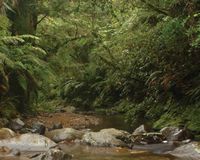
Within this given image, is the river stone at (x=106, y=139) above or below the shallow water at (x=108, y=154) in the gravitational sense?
above

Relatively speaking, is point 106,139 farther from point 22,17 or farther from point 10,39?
point 22,17

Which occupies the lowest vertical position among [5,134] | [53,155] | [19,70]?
[53,155]

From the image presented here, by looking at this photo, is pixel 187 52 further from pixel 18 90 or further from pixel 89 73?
pixel 89 73

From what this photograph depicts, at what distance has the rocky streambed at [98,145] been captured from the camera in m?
9.05

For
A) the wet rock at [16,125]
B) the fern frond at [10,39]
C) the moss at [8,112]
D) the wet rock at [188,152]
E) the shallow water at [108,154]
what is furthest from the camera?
the moss at [8,112]

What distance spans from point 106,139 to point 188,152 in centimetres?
233

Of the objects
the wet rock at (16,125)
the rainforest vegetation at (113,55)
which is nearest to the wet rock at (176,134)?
the rainforest vegetation at (113,55)

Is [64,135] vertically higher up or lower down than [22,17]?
lower down

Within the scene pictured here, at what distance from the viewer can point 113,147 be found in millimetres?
10453

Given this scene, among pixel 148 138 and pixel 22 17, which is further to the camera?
pixel 22 17

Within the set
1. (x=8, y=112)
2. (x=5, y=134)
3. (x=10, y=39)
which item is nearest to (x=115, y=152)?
(x=5, y=134)

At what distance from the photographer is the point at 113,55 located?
68.4 ft

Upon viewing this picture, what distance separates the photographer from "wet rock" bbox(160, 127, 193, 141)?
10.9 metres

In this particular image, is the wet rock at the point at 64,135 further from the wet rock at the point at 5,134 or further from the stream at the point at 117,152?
the wet rock at the point at 5,134
